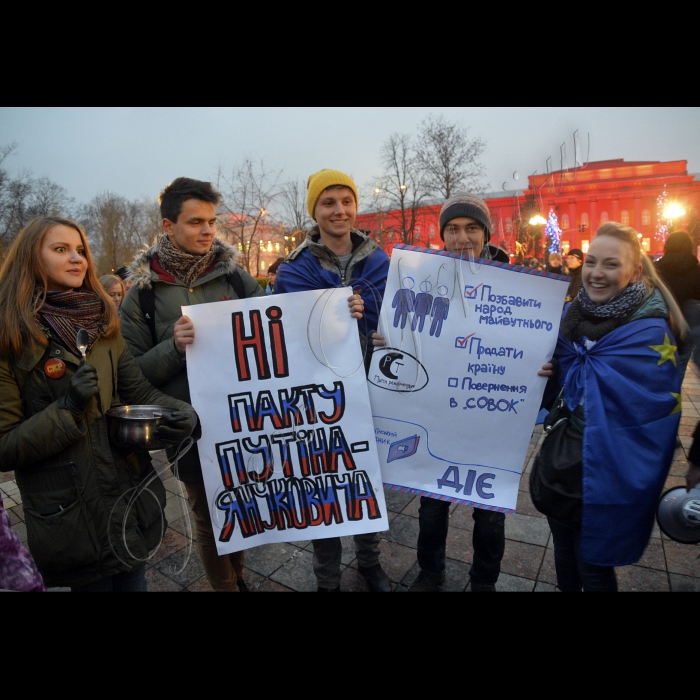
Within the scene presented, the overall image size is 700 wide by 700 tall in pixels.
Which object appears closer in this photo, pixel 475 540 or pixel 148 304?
pixel 148 304

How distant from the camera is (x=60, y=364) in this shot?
1757mm

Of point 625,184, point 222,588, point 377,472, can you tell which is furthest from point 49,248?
point 625,184

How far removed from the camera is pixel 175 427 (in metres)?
1.94

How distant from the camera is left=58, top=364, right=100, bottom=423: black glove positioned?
5.55ft

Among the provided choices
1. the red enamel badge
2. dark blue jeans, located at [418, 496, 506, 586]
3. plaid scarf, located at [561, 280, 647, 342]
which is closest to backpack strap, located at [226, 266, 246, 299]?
the red enamel badge

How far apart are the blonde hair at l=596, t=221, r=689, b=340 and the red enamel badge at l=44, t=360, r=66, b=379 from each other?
90.1 inches

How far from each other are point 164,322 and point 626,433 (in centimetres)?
217

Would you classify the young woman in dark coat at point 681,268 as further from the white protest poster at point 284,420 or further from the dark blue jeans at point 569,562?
the white protest poster at point 284,420

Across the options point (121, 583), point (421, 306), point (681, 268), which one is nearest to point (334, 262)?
point (421, 306)

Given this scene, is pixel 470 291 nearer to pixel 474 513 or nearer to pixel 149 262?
pixel 474 513

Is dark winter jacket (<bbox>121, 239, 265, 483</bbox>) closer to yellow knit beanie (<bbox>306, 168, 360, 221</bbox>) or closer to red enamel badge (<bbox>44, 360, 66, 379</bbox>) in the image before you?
red enamel badge (<bbox>44, 360, 66, 379</bbox>)

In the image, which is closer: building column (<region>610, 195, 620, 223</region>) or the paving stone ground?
the paving stone ground

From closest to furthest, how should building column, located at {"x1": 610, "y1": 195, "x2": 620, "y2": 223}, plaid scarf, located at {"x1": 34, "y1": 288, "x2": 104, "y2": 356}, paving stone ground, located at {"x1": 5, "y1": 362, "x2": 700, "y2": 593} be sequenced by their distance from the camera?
plaid scarf, located at {"x1": 34, "y1": 288, "x2": 104, "y2": 356} < paving stone ground, located at {"x1": 5, "y1": 362, "x2": 700, "y2": 593} < building column, located at {"x1": 610, "y1": 195, "x2": 620, "y2": 223}

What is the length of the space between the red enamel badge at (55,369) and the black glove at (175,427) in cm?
43
